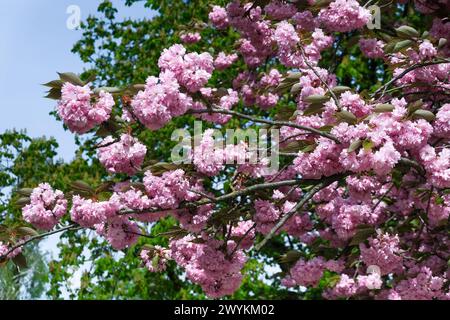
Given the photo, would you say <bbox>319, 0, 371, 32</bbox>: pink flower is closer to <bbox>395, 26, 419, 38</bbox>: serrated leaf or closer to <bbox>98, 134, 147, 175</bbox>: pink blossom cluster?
<bbox>395, 26, 419, 38</bbox>: serrated leaf

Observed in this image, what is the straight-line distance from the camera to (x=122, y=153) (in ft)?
15.2

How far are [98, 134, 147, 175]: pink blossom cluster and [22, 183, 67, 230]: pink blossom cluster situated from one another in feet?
1.75

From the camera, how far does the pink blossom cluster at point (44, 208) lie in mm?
4902

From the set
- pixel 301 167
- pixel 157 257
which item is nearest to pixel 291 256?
pixel 157 257

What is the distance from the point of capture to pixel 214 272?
5.16 metres

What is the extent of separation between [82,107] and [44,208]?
0.95 metres

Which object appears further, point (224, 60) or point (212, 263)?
point (224, 60)

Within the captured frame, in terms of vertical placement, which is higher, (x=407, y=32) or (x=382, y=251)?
(x=407, y=32)

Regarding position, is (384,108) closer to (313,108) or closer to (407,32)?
(313,108)

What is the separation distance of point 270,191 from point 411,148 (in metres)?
1.21

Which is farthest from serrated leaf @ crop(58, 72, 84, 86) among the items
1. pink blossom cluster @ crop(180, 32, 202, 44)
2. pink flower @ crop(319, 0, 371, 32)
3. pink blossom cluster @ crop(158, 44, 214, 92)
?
pink blossom cluster @ crop(180, 32, 202, 44)

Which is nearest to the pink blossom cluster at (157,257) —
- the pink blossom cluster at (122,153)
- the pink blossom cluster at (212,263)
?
the pink blossom cluster at (212,263)

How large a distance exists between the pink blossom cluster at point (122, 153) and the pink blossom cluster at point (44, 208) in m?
0.53
